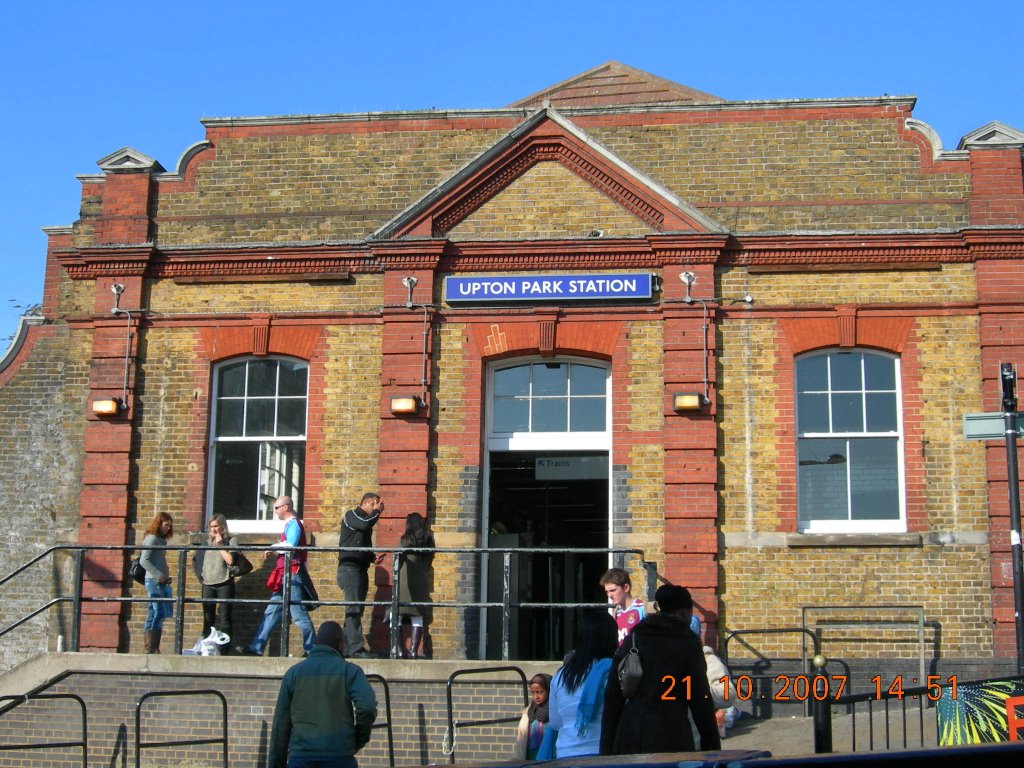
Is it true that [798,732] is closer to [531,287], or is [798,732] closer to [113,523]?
[531,287]

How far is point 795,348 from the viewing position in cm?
1475

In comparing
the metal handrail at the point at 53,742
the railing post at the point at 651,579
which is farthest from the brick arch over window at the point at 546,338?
the metal handrail at the point at 53,742

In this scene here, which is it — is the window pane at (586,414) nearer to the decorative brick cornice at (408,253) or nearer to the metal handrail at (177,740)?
the decorative brick cornice at (408,253)

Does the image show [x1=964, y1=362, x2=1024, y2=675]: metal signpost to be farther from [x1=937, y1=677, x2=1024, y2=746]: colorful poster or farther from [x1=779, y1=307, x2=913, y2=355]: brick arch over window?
[x1=937, y1=677, x2=1024, y2=746]: colorful poster

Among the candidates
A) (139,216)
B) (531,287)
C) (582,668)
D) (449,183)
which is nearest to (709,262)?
(531,287)

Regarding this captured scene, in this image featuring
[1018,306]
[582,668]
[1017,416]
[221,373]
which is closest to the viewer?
[582,668]

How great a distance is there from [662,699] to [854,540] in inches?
314

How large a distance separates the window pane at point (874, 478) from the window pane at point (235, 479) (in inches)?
278

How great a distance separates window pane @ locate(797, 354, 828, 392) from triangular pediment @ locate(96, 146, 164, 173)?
8.36 meters

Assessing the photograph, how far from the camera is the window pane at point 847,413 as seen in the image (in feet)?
48.3

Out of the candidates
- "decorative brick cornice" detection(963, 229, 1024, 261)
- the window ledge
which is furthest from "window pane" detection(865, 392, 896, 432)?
"decorative brick cornice" detection(963, 229, 1024, 261)

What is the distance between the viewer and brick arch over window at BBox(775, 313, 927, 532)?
14.3 meters

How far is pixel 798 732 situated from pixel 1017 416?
3657 mm

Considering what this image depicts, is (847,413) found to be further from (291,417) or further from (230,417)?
(230,417)
